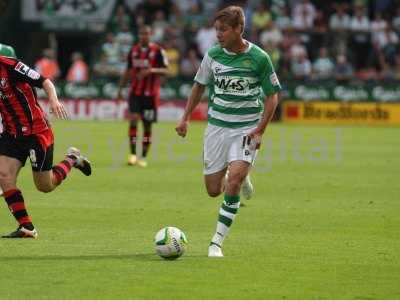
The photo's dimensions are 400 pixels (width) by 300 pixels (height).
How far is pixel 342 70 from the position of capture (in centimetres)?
3616

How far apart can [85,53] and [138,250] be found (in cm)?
2939

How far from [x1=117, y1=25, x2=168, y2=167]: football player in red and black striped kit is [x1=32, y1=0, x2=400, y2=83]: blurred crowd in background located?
14426 mm

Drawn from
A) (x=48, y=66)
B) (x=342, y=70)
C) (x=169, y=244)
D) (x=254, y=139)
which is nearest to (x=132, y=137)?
(x=254, y=139)

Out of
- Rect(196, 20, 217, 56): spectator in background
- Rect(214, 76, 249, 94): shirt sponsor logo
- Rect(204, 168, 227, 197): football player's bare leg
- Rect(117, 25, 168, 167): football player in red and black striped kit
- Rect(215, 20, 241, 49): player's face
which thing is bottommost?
Rect(196, 20, 217, 56): spectator in background

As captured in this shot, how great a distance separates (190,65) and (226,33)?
26221 mm

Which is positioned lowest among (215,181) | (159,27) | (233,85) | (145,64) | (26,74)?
(159,27)

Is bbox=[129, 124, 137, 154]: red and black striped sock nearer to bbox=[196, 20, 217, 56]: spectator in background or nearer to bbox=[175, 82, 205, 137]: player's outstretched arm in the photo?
bbox=[175, 82, 205, 137]: player's outstretched arm

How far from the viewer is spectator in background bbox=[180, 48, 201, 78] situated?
118ft

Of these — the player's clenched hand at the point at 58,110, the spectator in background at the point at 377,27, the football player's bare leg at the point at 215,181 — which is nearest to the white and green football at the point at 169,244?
the football player's bare leg at the point at 215,181

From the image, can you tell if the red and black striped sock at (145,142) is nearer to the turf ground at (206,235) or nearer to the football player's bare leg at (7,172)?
the turf ground at (206,235)

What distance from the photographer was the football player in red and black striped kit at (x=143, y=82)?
21.1 meters

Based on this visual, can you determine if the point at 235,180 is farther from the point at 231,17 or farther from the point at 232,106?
the point at 231,17

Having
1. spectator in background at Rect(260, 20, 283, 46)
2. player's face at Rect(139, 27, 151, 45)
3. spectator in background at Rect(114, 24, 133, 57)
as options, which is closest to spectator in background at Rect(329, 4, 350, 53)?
spectator in background at Rect(260, 20, 283, 46)

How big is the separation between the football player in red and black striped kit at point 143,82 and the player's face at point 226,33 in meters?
10.8
